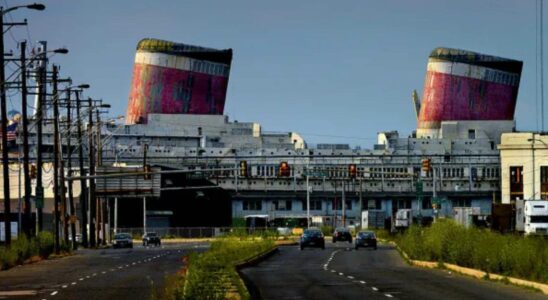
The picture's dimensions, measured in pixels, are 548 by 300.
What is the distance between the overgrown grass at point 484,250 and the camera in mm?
46750

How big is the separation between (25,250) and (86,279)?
23917 millimetres

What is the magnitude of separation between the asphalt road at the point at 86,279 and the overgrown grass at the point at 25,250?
30.2 inches

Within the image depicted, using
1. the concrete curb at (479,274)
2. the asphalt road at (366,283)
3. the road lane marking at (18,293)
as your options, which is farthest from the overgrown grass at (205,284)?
the concrete curb at (479,274)

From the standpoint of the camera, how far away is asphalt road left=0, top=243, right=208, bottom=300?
42000mm

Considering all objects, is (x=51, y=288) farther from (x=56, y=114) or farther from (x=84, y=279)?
(x=56, y=114)

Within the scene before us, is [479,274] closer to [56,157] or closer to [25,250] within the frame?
[25,250]

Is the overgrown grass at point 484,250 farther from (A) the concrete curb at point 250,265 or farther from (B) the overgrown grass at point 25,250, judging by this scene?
(B) the overgrown grass at point 25,250

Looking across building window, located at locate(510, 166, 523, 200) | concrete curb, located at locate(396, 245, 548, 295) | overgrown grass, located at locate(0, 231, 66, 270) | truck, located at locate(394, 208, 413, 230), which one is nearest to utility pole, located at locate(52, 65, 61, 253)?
overgrown grass, located at locate(0, 231, 66, 270)

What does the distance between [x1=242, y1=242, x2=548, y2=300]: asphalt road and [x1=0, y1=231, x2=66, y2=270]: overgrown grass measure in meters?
12.1

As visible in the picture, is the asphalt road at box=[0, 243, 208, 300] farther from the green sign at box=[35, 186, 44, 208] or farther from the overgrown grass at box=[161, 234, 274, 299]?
the green sign at box=[35, 186, 44, 208]

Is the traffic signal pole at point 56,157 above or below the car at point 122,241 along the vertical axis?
above

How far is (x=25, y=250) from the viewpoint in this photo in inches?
2985

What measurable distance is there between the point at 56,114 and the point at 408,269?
39.0m

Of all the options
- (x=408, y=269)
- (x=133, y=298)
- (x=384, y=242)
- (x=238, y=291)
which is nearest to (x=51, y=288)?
(x=133, y=298)
